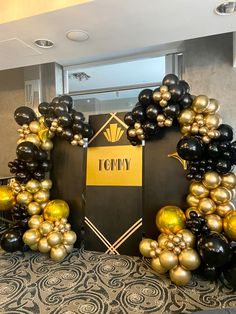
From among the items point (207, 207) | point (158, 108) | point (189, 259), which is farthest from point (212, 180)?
point (158, 108)

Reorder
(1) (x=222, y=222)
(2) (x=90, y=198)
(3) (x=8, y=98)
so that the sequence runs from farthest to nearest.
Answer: (3) (x=8, y=98)
(2) (x=90, y=198)
(1) (x=222, y=222)

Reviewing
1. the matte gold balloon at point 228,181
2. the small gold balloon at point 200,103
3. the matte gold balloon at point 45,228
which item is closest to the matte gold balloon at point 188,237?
the matte gold balloon at point 228,181

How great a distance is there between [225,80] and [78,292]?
3.18 meters

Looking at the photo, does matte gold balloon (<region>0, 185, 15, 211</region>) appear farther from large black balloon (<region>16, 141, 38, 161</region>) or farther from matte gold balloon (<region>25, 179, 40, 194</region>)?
large black balloon (<region>16, 141, 38, 161</region>)

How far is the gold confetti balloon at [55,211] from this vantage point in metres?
2.92

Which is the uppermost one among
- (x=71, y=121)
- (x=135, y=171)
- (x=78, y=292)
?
(x=71, y=121)

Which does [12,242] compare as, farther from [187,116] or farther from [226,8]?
[226,8]

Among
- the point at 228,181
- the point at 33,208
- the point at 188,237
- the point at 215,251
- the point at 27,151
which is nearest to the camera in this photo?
the point at 215,251

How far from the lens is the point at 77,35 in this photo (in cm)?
264

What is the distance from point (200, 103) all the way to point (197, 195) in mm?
943

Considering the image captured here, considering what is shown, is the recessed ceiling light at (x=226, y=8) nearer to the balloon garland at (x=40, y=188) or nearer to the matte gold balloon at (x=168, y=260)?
the balloon garland at (x=40, y=188)

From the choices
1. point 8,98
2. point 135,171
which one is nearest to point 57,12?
point 135,171

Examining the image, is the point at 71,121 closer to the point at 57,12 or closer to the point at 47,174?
the point at 47,174

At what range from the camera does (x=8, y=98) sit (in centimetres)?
478
